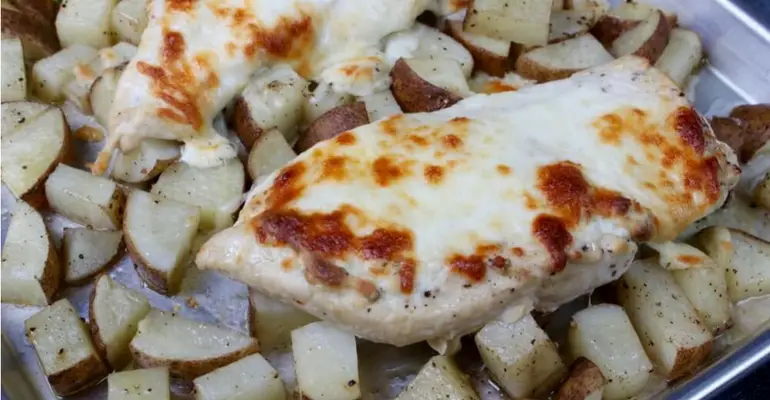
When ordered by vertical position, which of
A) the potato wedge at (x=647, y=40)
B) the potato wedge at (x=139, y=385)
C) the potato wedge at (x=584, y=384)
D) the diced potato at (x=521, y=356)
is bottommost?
the potato wedge at (x=139, y=385)

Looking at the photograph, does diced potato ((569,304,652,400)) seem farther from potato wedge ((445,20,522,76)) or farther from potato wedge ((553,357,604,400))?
potato wedge ((445,20,522,76))

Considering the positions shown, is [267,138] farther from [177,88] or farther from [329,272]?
[329,272]

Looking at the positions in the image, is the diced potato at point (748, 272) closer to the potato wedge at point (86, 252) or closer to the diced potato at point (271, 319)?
the diced potato at point (271, 319)

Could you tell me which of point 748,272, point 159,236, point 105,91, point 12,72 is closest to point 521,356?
point 748,272

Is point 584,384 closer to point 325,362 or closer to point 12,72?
point 325,362

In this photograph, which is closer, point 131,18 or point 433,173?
point 433,173

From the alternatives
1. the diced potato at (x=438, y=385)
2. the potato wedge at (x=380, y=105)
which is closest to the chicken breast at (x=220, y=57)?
the potato wedge at (x=380, y=105)

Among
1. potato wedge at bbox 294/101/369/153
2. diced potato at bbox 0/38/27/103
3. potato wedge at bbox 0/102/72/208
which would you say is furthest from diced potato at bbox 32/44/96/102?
potato wedge at bbox 294/101/369/153
